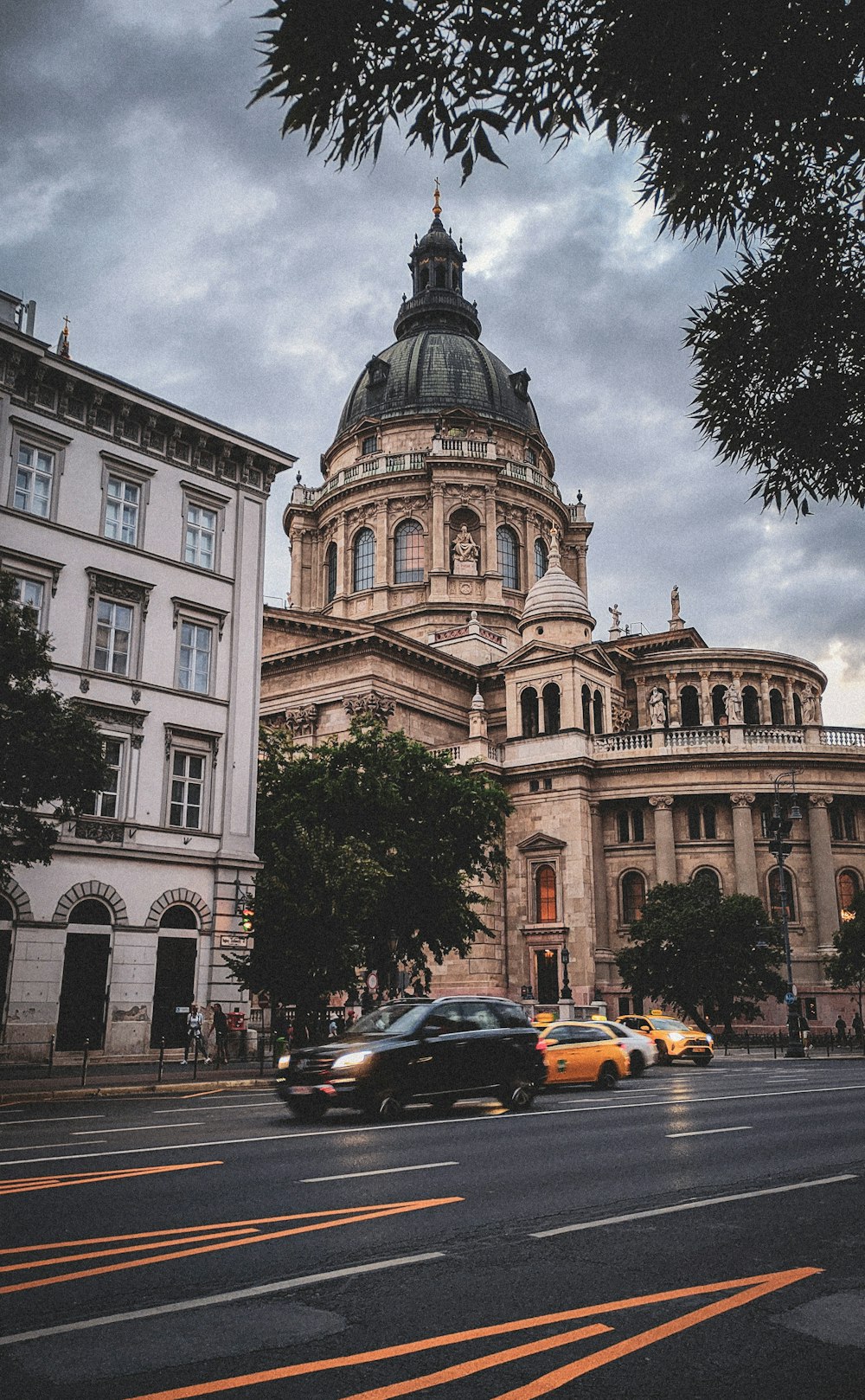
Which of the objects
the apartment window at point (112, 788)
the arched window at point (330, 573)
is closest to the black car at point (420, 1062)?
the apartment window at point (112, 788)

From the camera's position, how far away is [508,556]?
71.5m

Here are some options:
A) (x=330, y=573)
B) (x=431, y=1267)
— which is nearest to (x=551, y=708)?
(x=330, y=573)

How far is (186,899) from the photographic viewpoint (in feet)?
96.2

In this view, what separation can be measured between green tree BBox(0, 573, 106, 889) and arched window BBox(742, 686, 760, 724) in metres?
48.3

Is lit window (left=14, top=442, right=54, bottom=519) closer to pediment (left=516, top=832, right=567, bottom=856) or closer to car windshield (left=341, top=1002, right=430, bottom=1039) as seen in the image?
car windshield (left=341, top=1002, right=430, bottom=1039)

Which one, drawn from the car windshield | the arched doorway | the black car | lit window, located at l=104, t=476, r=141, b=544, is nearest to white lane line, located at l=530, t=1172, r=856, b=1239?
the black car

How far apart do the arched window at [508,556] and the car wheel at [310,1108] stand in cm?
5622

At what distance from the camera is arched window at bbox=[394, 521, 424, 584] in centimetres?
7000

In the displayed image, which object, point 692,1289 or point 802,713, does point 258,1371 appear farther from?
point 802,713

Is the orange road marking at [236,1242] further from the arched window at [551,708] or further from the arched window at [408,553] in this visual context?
the arched window at [408,553]

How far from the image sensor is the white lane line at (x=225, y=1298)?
545cm

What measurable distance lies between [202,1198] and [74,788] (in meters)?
13.6

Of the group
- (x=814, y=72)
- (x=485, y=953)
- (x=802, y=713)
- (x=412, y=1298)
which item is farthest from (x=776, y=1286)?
(x=802, y=713)

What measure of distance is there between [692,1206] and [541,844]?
4222 cm
